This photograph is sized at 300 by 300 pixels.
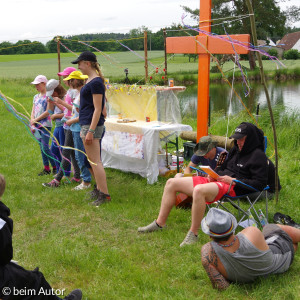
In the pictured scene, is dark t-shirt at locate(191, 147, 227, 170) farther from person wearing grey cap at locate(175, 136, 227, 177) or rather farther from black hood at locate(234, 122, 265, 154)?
black hood at locate(234, 122, 265, 154)

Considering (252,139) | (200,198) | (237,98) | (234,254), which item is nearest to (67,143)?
(200,198)

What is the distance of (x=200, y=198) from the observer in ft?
10.8

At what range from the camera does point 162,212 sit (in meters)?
3.56

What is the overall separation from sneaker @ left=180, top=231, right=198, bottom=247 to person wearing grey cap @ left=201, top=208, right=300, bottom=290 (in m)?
0.63

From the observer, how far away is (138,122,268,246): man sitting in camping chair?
3.30 meters

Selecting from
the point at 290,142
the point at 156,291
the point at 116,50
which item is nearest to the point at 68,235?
the point at 156,291

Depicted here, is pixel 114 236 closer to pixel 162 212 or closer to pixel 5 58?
pixel 162 212

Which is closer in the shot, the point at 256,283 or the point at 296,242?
the point at 256,283

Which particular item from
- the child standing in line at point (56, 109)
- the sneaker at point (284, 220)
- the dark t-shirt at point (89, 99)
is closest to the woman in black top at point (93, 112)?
the dark t-shirt at point (89, 99)

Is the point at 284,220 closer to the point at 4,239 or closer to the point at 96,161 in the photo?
the point at 96,161

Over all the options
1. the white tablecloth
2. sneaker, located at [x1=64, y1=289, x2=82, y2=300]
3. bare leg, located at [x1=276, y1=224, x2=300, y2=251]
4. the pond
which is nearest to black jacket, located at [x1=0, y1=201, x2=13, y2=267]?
sneaker, located at [x1=64, y1=289, x2=82, y2=300]

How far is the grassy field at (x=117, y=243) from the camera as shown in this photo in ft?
8.78

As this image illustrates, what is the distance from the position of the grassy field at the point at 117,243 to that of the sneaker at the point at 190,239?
0.05 metres

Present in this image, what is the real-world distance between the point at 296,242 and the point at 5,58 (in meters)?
34.8
